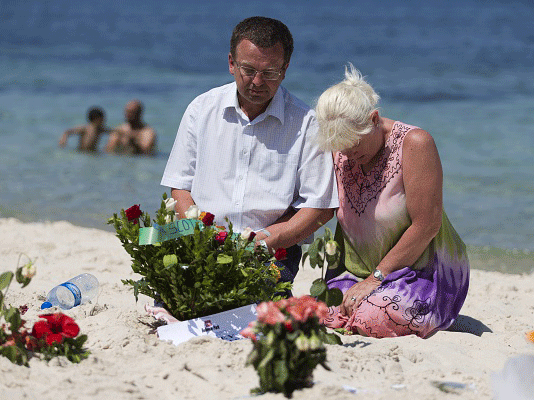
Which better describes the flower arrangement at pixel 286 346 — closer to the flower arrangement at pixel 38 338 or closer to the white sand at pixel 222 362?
the white sand at pixel 222 362

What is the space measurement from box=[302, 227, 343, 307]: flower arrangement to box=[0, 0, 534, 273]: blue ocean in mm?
3087

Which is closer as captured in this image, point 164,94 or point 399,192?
point 399,192

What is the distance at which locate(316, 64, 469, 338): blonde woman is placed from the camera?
3.71 metres

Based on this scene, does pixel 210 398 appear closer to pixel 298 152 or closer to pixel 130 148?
pixel 298 152

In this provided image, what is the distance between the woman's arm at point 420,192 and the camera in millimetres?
3785

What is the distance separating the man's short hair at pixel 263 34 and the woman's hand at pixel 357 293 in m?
1.21

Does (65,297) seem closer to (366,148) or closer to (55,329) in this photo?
(55,329)

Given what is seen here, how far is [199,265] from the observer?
3.50 m

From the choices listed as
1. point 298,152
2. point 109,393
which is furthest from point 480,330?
point 109,393

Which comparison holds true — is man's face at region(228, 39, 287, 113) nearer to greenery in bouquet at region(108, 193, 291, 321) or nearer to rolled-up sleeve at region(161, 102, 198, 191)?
rolled-up sleeve at region(161, 102, 198, 191)

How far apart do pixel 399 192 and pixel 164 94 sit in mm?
12175

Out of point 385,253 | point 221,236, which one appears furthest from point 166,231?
point 385,253

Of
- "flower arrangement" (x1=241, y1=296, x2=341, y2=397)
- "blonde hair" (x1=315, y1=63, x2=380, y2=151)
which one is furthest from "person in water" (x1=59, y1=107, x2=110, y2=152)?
"flower arrangement" (x1=241, y1=296, x2=341, y2=397)

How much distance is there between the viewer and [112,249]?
19.4 feet
